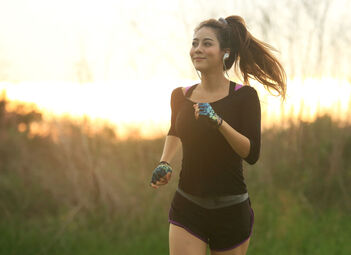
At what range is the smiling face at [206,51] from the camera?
2.48 meters

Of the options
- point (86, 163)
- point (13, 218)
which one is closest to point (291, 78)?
point (86, 163)

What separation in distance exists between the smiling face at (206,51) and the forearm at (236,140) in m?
0.43

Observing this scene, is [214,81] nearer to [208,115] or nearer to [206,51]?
[206,51]

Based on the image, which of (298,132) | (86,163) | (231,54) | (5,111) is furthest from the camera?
(5,111)

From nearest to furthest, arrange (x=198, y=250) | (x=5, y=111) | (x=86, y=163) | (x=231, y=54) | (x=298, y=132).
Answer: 1. (x=198, y=250)
2. (x=231, y=54)
3. (x=86, y=163)
4. (x=298, y=132)
5. (x=5, y=111)

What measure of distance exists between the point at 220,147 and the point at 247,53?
59 cm

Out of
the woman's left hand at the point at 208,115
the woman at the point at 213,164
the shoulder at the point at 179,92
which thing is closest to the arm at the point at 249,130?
the woman at the point at 213,164

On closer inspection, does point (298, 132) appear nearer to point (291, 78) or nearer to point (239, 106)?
point (291, 78)

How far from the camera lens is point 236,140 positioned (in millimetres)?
2244

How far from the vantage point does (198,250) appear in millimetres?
2373

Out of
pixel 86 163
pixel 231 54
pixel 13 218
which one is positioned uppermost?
pixel 231 54

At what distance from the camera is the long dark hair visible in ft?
8.46

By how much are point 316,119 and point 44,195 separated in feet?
11.1

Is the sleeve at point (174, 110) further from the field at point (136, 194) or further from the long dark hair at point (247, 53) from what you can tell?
the field at point (136, 194)
